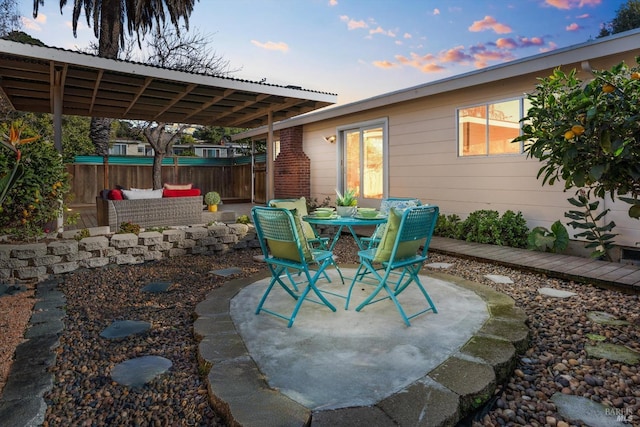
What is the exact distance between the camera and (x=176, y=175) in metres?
15.8

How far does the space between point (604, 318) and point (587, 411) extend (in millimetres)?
1554

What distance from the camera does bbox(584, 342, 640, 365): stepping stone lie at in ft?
7.62

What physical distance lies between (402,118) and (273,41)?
6845 mm

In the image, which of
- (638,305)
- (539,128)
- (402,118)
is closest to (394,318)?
(539,128)

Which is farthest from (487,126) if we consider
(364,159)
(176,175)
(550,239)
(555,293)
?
(176,175)

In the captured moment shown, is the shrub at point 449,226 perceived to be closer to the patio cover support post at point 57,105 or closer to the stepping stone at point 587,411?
the stepping stone at point 587,411

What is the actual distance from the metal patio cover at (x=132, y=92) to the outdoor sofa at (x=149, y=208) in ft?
5.01

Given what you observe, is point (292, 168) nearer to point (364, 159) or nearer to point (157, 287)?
point (364, 159)

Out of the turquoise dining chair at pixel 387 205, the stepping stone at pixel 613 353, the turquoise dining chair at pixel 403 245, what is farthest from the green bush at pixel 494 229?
the stepping stone at pixel 613 353

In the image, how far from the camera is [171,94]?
22.5 ft

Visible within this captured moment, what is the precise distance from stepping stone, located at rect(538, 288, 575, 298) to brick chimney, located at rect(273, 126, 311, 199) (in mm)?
6922

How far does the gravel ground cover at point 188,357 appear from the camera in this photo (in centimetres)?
180

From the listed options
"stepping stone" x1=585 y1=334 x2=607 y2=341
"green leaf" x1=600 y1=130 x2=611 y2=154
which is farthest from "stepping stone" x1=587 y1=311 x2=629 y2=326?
"green leaf" x1=600 y1=130 x2=611 y2=154

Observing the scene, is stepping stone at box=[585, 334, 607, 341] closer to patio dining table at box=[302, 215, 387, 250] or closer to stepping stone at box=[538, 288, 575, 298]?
stepping stone at box=[538, 288, 575, 298]
